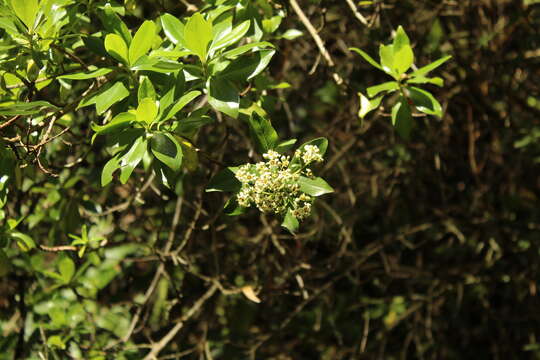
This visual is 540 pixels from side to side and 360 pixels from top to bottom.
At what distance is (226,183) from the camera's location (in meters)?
1.03

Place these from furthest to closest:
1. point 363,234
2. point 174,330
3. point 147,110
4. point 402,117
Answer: point 363,234 < point 174,330 < point 402,117 < point 147,110

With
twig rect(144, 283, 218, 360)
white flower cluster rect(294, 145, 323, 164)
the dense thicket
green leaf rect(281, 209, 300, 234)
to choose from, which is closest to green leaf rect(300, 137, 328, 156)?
white flower cluster rect(294, 145, 323, 164)

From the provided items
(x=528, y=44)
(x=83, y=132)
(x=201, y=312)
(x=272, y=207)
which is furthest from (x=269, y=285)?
(x=528, y=44)

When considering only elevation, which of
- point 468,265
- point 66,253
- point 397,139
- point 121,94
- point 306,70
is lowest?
point 468,265

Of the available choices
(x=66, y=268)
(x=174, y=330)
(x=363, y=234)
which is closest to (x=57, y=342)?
(x=66, y=268)

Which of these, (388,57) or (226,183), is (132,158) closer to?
(226,183)

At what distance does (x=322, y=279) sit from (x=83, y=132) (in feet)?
3.17

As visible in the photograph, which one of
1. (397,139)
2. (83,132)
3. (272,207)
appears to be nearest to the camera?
(272,207)

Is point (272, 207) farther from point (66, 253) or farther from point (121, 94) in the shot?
point (66, 253)

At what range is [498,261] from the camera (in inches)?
85.4

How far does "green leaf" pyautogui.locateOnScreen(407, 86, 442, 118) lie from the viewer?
1132 mm

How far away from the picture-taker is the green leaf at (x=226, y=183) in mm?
1027

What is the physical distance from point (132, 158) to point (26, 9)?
12.7 inches

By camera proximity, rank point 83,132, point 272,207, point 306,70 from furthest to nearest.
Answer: point 306,70, point 83,132, point 272,207
